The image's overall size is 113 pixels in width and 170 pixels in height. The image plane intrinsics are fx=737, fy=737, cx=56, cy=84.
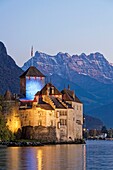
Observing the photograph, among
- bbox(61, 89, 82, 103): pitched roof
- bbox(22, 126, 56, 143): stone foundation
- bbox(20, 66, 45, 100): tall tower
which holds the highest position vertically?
bbox(20, 66, 45, 100): tall tower

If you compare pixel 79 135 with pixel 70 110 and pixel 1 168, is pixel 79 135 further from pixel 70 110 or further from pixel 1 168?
pixel 1 168

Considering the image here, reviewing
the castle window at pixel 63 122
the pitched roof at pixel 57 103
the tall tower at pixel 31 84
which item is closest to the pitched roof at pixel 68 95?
the pitched roof at pixel 57 103

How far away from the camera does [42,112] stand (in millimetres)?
160000

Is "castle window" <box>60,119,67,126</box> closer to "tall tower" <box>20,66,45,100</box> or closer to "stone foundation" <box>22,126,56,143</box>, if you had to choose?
"stone foundation" <box>22,126,56,143</box>

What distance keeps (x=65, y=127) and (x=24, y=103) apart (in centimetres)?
1191

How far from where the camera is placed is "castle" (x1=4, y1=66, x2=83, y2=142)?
160125 millimetres

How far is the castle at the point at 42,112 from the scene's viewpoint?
525 ft

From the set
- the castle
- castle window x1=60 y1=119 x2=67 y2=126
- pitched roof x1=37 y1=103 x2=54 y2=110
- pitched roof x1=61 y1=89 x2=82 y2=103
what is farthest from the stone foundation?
pitched roof x1=61 y1=89 x2=82 y2=103

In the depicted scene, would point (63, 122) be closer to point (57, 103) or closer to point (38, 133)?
point (57, 103)

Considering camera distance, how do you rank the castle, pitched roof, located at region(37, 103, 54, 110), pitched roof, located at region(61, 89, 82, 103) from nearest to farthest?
1. the castle
2. pitched roof, located at region(37, 103, 54, 110)
3. pitched roof, located at region(61, 89, 82, 103)

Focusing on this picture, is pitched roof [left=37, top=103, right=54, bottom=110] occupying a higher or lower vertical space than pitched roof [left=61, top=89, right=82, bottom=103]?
lower

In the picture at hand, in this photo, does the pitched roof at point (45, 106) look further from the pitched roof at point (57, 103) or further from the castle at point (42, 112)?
the pitched roof at point (57, 103)

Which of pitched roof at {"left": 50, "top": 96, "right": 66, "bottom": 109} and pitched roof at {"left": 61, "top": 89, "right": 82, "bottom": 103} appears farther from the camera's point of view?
pitched roof at {"left": 61, "top": 89, "right": 82, "bottom": 103}

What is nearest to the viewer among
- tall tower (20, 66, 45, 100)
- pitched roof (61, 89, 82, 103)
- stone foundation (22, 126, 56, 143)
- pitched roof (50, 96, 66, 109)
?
stone foundation (22, 126, 56, 143)
